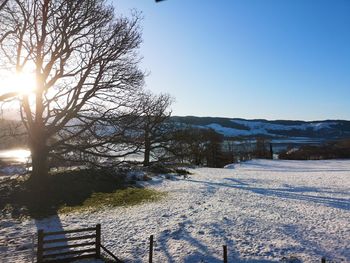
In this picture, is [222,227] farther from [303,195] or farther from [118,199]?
[303,195]

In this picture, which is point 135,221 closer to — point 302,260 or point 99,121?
point 99,121

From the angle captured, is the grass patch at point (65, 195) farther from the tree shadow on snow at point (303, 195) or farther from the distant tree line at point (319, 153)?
the distant tree line at point (319, 153)

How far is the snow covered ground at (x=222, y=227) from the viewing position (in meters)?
13.8

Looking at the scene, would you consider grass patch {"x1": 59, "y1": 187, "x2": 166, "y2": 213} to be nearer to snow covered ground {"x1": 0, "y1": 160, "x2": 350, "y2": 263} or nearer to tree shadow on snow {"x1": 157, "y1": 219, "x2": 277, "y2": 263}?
snow covered ground {"x1": 0, "y1": 160, "x2": 350, "y2": 263}

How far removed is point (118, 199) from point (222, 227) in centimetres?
964

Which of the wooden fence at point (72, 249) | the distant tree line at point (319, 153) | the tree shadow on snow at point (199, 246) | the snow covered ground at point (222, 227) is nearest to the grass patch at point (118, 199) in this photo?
the snow covered ground at point (222, 227)

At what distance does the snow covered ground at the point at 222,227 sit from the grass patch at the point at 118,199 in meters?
1.25

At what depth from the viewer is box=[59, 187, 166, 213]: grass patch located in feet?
70.5

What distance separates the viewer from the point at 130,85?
19.7 m

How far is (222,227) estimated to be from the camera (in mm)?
17094

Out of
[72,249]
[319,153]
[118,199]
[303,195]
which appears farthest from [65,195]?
[319,153]

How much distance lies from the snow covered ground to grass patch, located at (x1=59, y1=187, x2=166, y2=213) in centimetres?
125

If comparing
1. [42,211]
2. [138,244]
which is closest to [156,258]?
[138,244]

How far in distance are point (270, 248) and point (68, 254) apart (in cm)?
789
